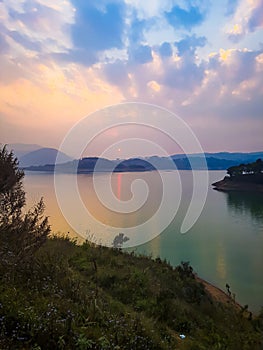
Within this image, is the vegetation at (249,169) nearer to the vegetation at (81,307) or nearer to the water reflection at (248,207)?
the water reflection at (248,207)

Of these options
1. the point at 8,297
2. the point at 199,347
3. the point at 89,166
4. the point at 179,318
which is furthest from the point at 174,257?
the point at 89,166

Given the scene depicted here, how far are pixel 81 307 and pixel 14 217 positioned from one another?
3.16m

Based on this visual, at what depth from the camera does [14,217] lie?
20.4 feet

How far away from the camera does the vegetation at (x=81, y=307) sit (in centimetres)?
285

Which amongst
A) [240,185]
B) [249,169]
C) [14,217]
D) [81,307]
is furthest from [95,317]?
[249,169]

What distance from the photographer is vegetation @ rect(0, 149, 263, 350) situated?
2848mm

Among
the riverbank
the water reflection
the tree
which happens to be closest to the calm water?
the water reflection

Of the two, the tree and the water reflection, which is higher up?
the tree

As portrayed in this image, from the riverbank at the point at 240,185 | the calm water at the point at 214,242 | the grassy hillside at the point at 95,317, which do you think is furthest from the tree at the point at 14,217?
the riverbank at the point at 240,185

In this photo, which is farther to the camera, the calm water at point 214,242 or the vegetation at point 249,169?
the vegetation at point 249,169

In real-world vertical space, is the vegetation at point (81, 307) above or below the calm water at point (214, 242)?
above

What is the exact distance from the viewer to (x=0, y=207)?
6.10 metres

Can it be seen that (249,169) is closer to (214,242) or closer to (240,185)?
(240,185)

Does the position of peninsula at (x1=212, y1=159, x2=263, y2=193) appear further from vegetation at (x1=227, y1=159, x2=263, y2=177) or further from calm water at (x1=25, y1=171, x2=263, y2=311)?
calm water at (x1=25, y1=171, x2=263, y2=311)
